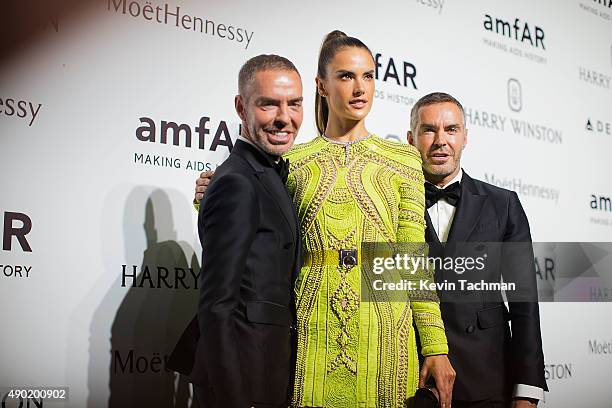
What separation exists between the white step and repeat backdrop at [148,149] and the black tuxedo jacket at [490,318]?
1.75 ft

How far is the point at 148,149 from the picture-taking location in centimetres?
228

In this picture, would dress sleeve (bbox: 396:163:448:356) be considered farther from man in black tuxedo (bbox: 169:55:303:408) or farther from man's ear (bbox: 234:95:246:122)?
man's ear (bbox: 234:95:246:122)

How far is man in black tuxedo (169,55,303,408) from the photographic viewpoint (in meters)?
1.70

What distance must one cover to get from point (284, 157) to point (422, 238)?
412 mm

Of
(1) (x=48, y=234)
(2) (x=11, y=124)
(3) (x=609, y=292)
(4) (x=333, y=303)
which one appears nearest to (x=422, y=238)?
(4) (x=333, y=303)

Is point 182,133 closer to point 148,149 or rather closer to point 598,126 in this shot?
point 148,149

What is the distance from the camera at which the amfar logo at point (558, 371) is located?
2895mm

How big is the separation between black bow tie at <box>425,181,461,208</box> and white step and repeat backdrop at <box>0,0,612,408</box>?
47 cm

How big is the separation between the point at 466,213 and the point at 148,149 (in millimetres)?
943

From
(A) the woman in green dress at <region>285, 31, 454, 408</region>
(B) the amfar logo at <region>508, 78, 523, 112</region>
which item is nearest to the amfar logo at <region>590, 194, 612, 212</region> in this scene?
(B) the amfar logo at <region>508, 78, 523, 112</region>

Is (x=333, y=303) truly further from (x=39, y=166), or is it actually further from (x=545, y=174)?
(x=545, y=174)

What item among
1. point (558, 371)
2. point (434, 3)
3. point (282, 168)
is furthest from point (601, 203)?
point (282, 168)

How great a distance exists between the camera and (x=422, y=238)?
1.95 m

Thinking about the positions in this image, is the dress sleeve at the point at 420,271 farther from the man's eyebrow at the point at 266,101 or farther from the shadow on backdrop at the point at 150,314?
the shadow on backdrop at the point at 150,314
